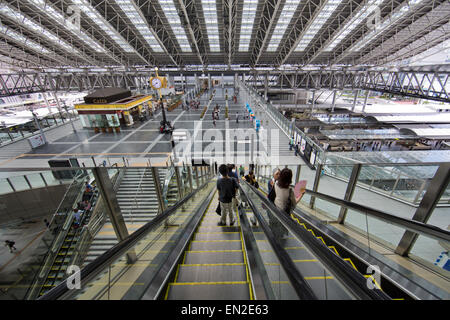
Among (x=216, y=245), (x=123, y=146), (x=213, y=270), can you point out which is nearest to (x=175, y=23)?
(x=123, y=146)

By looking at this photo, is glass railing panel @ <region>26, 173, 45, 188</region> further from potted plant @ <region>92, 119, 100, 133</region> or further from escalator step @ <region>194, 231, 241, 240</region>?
potted plant @ <region>92, 119, 100, 133</region>

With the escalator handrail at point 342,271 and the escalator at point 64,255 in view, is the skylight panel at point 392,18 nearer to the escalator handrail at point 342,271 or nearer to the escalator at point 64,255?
the escalator handrail at point 342,271

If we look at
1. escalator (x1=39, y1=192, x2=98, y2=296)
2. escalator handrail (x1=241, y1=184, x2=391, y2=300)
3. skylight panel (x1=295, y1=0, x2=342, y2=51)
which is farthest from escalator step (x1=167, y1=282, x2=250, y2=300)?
skylight panel (x1=295, y1=0, x2=342, y2=51)

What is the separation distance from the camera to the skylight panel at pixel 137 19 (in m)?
17.6

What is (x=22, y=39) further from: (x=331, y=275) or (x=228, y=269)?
(x=331, y=275)

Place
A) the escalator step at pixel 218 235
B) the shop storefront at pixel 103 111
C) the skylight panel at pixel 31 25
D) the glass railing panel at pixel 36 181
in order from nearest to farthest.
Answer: the escalator step at pixel 218 235 → the glass railing panel at pixel 36 181 → the skylight panel at pixel 31 25 → the shop storefront at pixel 103 111

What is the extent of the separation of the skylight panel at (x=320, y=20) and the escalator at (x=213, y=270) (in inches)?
849

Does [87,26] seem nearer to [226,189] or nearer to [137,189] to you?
[137,189]

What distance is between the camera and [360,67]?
101 ft

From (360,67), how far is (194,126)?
97.5 ft

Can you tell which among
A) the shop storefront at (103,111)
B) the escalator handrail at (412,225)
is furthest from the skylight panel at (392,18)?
the shop storefront at (103,111)

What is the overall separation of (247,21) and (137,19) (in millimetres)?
11884

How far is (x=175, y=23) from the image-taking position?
21.4 m
